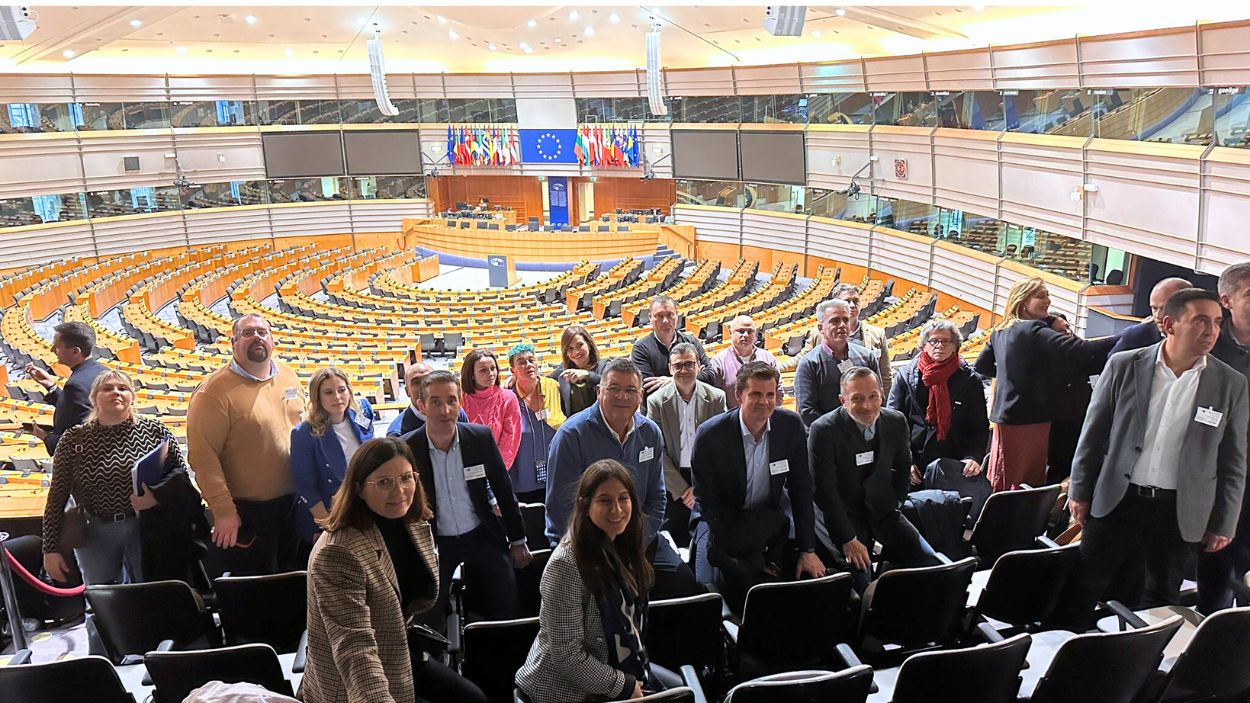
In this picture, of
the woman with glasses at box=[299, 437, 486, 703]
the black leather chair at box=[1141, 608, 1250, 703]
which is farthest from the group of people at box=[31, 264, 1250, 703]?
the black leather chair at box=[1141, 608, 1250, 703]

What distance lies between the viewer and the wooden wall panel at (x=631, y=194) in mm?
30000

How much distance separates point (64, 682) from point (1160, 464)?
14.1 ft

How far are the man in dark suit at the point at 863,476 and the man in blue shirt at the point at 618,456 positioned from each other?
0.74 metres

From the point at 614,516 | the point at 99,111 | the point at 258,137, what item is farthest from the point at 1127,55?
the point at 99,111

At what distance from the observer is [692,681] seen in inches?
121

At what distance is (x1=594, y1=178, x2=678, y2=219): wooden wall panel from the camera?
98.4 feet

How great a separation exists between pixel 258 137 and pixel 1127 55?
23.9m

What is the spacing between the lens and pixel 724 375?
5785 mm

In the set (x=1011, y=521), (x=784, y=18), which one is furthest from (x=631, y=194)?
(x=1011, y=521)

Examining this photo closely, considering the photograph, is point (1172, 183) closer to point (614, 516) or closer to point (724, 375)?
point (724, 375)

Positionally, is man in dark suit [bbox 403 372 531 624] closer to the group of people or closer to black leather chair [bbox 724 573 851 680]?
the group of people

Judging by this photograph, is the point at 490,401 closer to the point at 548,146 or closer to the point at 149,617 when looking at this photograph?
the point at 149,617

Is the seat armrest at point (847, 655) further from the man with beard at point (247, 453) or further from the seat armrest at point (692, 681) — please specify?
the man with beard at point (247, 453)

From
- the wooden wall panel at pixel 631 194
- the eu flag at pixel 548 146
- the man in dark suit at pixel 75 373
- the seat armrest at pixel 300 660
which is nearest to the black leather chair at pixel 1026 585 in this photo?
the seat armrest at pixel 300 660
